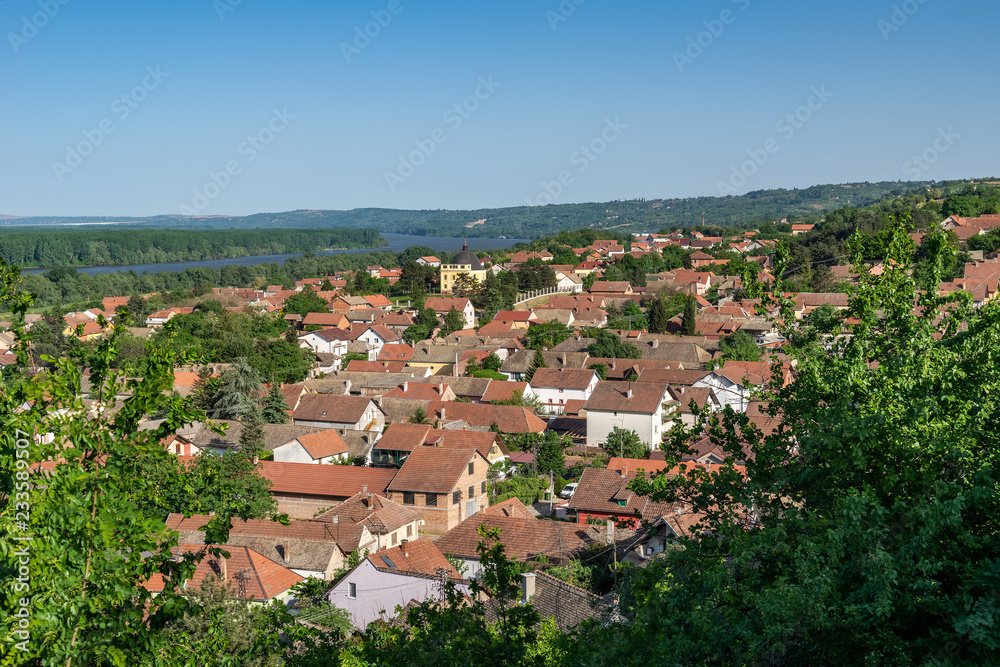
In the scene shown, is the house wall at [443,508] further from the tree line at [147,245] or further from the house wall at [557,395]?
the tree line at [147,245]

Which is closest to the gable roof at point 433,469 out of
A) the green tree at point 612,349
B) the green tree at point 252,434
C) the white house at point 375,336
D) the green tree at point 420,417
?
the green tree at point 420,417

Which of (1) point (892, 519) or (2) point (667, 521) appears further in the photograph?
(2) point (667, 521)

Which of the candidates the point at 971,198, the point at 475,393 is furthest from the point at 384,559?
the point at 971,198

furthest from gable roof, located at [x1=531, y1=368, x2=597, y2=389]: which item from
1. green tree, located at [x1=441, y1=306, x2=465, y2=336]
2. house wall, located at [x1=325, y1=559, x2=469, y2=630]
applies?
house wall, located at [x1=325, y1=559, x2=469, y2=630]

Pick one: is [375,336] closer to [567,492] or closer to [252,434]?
[252,434]

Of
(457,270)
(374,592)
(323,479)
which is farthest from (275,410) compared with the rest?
(457,270)

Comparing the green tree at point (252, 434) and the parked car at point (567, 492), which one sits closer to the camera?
the parked car at point (567, 492)

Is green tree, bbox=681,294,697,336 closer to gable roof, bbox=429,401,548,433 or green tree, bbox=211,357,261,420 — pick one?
gable roof, bbox=429,401,548,433

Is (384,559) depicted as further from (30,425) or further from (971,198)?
(971,198)
